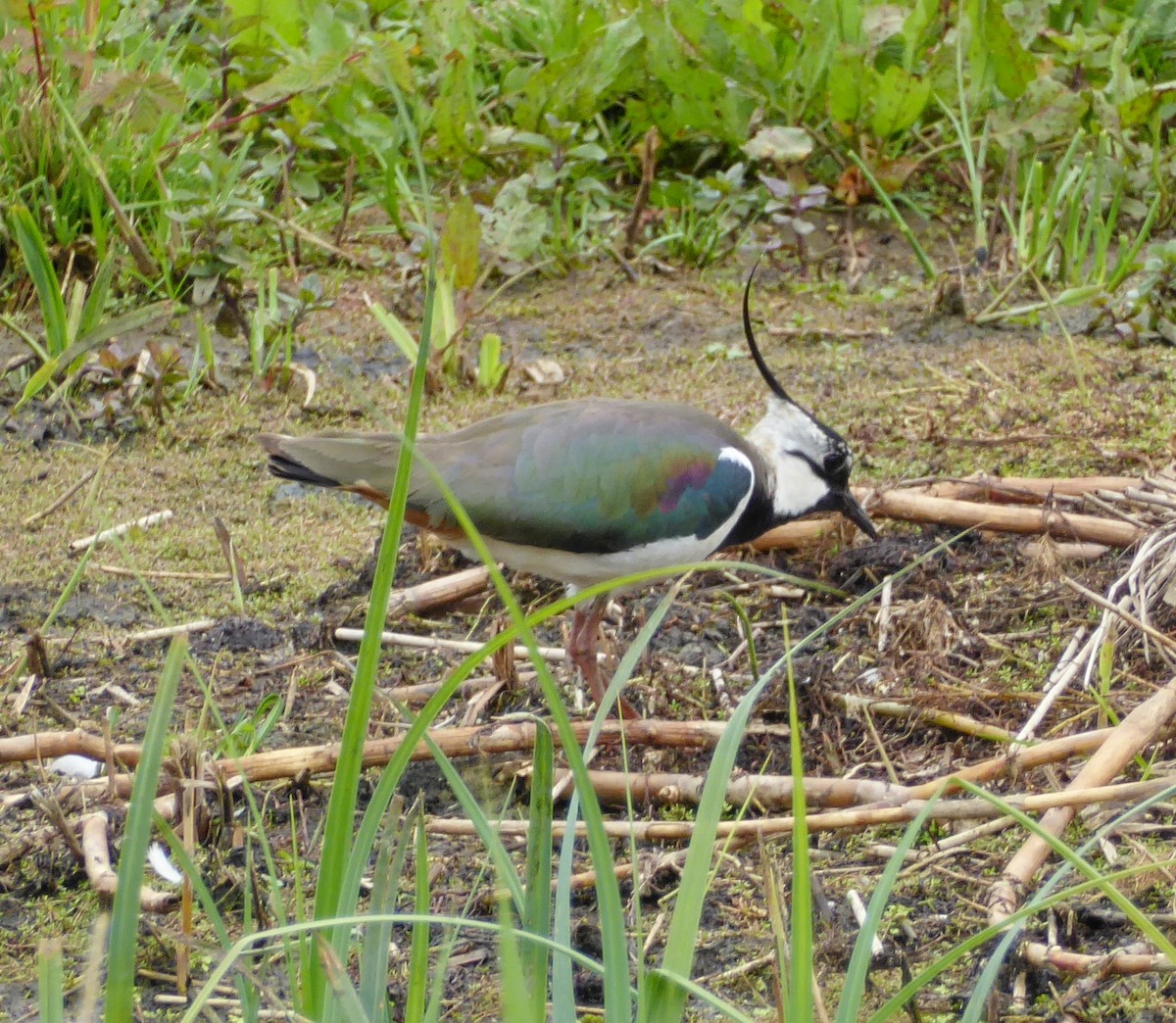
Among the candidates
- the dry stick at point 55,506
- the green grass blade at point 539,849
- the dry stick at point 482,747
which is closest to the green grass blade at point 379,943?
the green grass blade at point 539,849

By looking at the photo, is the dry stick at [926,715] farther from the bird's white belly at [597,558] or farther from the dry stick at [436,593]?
the dry stick at [436,593]

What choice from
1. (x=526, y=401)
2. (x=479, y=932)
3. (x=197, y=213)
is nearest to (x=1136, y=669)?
(x=479, y=932)

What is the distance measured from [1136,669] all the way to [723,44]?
396 cm

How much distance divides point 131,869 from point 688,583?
274 centimetres

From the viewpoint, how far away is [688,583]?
159 inches

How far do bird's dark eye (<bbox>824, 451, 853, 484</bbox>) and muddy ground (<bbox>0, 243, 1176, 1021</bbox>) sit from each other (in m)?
0.21

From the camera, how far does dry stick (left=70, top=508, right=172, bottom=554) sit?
4.22 metres

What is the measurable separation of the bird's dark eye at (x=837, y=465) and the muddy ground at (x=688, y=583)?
0.70 feet

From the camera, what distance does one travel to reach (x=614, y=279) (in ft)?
20.6

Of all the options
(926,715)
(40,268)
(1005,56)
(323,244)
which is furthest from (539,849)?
(1005,56)

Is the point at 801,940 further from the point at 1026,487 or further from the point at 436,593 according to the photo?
the point at 1026,487

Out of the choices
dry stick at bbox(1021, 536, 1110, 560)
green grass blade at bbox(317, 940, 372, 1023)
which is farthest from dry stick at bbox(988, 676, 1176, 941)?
green grass blade at bbox(317, 940, 372, 1023)

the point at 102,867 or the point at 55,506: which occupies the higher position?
the point at 102,867

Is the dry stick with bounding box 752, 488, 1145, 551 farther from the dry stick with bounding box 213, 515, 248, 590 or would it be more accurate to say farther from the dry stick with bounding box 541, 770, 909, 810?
the dry stick with bounding box 213, 515, 248, 590
